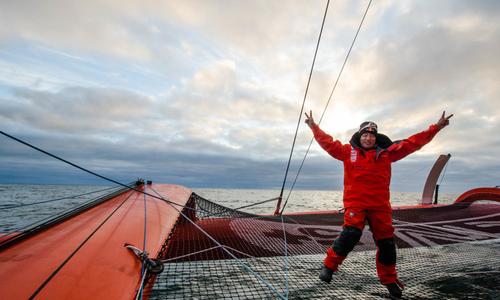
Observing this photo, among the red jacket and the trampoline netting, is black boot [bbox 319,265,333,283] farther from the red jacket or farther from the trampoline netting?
the red jacket

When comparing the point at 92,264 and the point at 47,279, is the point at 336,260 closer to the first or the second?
the point at 92,264

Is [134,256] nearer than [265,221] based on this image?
Yes

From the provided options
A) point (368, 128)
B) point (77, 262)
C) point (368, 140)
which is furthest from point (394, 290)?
point (77, 262)

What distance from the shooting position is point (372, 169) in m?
2.61

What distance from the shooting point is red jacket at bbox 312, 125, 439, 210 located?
99.7 inches

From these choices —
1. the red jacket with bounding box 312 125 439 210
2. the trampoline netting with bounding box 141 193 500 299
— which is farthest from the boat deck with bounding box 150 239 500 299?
the red jacket with bounding box 312 125 439 210

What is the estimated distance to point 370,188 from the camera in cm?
255

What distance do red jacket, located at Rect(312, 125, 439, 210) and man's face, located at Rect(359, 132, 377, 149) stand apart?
2.3 inches

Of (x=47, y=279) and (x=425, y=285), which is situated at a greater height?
(x=47, y=279)

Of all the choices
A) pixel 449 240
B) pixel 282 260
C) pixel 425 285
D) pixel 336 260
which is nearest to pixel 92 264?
pixel 336 260

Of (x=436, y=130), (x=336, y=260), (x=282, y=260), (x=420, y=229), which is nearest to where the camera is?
(x=336, y=260)

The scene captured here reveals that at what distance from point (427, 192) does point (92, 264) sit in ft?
34.9

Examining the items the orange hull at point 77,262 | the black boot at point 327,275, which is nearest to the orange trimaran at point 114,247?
the orange hull at point 77,262

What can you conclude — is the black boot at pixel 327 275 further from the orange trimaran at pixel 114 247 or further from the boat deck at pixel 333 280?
the orange trimaran at pixel 114 247
